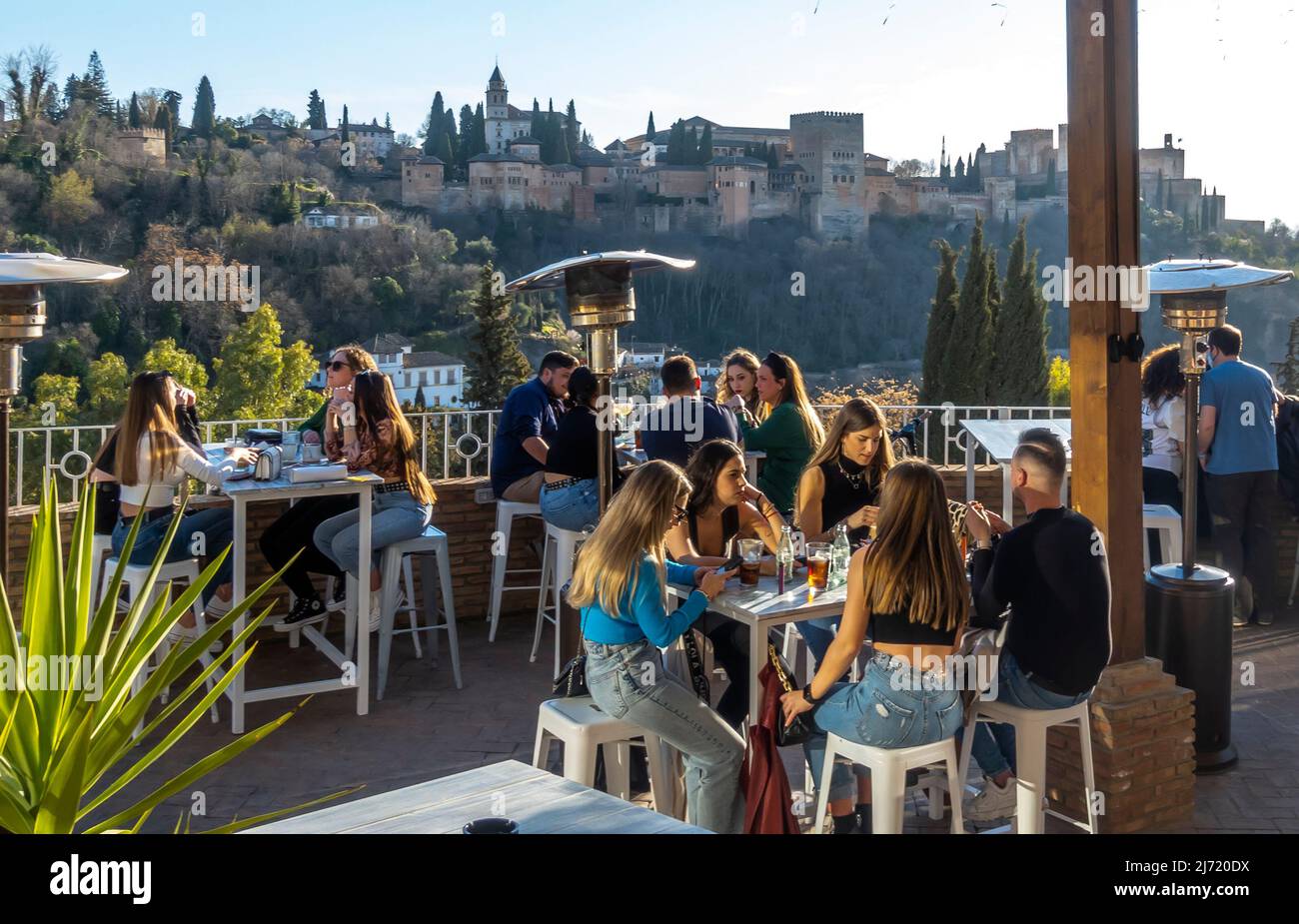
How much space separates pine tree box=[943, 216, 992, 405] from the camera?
3272 centimetres

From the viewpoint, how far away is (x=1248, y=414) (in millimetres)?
5391

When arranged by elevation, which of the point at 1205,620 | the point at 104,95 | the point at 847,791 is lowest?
the point at 847,791

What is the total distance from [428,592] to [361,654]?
2.44ft

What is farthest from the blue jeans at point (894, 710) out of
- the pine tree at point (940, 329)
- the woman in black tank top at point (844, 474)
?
the pine tree at point (940, 329)

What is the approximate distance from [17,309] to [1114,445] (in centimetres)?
281

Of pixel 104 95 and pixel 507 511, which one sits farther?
pixel 104 95

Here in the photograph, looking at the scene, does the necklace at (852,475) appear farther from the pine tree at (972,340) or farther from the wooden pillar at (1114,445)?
the pine tree at (972,340)

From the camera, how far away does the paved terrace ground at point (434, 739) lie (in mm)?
3578

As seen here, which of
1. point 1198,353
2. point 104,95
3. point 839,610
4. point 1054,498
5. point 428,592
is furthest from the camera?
point 104,95

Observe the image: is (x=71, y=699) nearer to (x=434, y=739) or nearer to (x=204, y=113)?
(x=434, y=739)

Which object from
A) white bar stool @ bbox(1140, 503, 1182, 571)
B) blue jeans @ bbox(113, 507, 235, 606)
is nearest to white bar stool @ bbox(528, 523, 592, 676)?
blue jeans @ bbox(113, 507, 235, 606)

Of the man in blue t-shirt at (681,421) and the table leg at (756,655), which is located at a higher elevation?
the man in blue t-shirt at (681,421)
